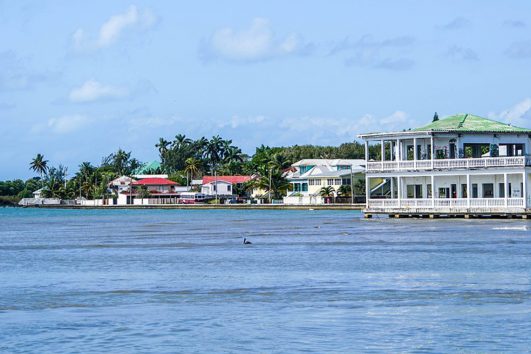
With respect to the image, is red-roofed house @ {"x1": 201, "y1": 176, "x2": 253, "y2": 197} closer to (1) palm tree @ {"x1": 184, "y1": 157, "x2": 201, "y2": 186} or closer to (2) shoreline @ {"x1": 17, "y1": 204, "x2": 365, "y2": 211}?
(2) shoreline @ {"x1": 17, "y1": 204, "x2": 365, "y2": 211}

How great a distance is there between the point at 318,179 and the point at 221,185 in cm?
2712

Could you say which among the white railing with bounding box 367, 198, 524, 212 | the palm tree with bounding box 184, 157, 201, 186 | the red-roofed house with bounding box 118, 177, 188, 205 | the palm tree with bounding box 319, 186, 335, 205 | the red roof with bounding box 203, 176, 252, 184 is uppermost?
the palm tree with bounding box 184, 157, 201, 186

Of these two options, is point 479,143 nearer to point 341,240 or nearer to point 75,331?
point 341,240

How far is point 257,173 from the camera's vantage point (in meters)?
150

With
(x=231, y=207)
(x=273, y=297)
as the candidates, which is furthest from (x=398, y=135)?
(x=231, y=207)

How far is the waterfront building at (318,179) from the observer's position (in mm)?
125219

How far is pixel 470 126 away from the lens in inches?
2692

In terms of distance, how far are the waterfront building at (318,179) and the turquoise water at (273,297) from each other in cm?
7927

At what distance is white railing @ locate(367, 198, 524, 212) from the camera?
60.0 metres

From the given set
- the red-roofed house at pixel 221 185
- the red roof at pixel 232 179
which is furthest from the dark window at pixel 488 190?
the red roof at pixel 232 179

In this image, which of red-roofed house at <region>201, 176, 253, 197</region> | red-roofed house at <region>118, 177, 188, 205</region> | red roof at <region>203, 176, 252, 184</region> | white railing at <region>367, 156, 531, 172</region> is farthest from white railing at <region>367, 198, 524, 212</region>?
red-roofed house at <region>118, 177, 188, 205</region>

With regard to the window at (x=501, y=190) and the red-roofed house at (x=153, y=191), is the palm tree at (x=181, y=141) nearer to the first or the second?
the red-roofed house at (x=153, y=191)

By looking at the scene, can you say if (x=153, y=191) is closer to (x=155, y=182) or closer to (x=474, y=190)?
(x=155, y=182)

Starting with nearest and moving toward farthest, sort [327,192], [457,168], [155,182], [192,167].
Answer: [457,168] < [327,192] < [155,182] < [192,167]
